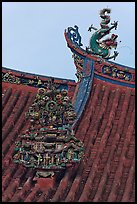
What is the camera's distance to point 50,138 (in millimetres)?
8469

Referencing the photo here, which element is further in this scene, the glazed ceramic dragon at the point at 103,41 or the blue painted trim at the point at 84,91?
the glazed ceramic dragon at the point at 103,41

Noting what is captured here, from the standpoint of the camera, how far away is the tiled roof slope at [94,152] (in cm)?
805

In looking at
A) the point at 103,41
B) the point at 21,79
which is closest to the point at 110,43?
the point at 103,41

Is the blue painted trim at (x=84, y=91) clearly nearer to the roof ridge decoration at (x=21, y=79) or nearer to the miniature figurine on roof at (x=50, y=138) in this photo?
the roof ridge decoration at (x=21, y=79)

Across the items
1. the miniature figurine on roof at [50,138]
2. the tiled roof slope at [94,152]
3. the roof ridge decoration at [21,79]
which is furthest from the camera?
the roof ridge decoration at [21,79]

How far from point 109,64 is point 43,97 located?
2.19 meters

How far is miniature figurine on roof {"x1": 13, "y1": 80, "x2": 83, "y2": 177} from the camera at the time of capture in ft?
27.5

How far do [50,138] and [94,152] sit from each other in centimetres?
83

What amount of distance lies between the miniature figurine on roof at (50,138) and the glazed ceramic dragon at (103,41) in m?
2.22

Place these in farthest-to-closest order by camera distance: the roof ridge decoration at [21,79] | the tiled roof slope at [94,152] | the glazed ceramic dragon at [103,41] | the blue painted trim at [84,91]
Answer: the roof ridge decoration at [21,79] → the glazed ceramic dragon at [103,41] → the blue painted trim at [84,91] → the tiled roof slope at [94,152]

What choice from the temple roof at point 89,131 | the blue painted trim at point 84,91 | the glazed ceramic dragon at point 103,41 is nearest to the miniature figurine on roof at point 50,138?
the temple roof at point 89,131

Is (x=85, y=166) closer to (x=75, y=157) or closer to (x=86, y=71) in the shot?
(x=75, y=157)

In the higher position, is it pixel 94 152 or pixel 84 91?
pixel 84 91

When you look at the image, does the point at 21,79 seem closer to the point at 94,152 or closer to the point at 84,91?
the point at 84,91
